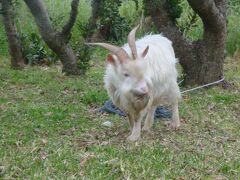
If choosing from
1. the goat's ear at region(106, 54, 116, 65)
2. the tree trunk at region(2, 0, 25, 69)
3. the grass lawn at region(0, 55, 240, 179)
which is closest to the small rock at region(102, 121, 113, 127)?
the grass lawn at region(0, 55, 240, 179)

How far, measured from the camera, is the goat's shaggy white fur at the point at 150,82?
6047 mm

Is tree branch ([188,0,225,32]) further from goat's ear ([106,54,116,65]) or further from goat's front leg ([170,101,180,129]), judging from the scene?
goat's ear ([106,54,116,65])

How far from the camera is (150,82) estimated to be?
237 inches

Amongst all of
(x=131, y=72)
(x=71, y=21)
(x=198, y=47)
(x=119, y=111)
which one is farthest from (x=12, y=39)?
(x=131, y=72)

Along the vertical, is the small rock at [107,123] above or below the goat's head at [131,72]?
below

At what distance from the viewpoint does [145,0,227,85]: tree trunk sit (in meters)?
9.27

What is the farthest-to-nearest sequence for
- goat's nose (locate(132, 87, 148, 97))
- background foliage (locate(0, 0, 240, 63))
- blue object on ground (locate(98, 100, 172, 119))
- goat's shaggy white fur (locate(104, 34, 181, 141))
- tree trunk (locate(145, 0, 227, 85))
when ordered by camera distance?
background foliage (locate(0, 0, 240, 63))
tree trunk (locate(145, 0, 227, 85))
blue object on ground (locate(98, 100, 172, 119))
goat's shaggy white fur (locate(104, 34, 181, 141))
goat's nose (locate(132, 87, 148, 97))

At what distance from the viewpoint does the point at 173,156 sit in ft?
18.7

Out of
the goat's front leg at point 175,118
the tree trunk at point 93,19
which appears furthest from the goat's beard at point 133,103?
the tree trunk at point 93,19

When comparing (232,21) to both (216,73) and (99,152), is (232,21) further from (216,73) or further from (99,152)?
(99,152)

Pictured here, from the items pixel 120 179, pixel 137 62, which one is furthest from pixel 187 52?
pixel 120 179

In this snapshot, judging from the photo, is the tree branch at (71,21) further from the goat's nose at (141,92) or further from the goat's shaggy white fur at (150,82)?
the goat's nose at (141,92)

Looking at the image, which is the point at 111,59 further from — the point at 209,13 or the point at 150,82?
the point at 209,13

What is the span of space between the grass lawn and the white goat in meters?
0.30
